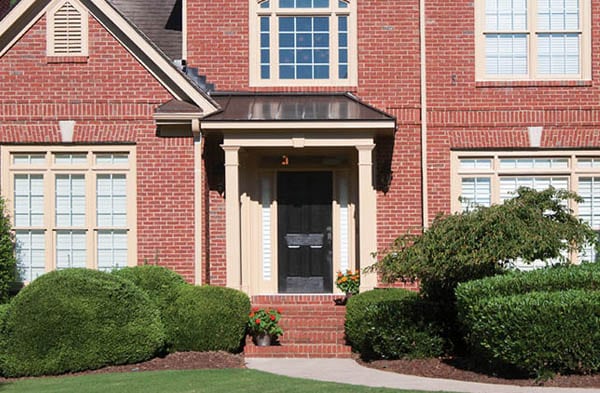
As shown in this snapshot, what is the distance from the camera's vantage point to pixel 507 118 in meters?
16.4

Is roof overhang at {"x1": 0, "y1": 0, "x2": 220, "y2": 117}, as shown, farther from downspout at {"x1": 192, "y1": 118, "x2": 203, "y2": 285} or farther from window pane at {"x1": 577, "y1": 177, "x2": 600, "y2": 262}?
window pane at {"x1": 577, "y1": 177, "x2": 600, "y2": 262}

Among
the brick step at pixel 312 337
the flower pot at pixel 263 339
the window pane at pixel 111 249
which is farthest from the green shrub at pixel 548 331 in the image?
the window pane at pixel 111 249

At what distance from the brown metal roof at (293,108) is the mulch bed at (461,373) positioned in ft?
13.2

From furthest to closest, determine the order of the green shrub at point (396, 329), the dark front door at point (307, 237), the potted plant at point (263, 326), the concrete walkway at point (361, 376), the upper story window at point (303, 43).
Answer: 1. the dark front door at point (307, 237)
2. the upper story window at point (303, 43)
3. the potted plant at point (263, 326)
4. the green shrub at point (396, 329)
5. the concrete walkway at point (361, 376)

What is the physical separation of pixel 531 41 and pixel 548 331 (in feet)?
23.4

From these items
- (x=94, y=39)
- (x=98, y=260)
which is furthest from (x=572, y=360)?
(x=94, y=39)

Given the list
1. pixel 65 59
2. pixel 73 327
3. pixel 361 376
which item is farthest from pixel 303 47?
pixel 361 376

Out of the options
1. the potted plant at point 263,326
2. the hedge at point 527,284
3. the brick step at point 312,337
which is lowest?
the brick step at point 312,337

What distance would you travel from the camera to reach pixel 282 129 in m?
15.4

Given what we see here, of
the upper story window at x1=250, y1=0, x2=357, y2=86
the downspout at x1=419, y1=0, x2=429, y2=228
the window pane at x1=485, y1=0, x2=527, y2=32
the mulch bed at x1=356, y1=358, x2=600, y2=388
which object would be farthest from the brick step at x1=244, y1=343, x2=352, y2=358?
the window pane at x1=485, y1=0, x2=527, y2=32

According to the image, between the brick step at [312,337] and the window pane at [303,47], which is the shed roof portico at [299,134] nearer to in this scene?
the window pane at [303,47]

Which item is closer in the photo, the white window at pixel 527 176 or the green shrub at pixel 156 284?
the green shrub at pixel 156 284

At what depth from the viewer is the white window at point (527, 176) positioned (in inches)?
647

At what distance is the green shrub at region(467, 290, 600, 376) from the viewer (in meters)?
10.9
